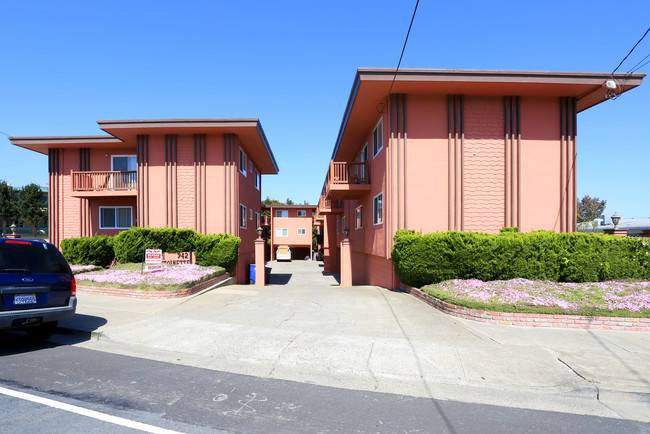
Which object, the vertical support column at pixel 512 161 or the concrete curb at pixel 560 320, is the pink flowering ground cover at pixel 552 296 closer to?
the concrete curb at pixel 560 320

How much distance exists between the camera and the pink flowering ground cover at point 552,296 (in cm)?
796

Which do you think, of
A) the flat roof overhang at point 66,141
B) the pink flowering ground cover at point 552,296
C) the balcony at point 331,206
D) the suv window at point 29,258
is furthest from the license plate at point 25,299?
the balcony at point 331,206

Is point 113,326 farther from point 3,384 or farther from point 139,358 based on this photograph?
point 3,384

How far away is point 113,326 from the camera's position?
25.4 ft

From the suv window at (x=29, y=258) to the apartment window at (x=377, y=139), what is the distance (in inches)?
422

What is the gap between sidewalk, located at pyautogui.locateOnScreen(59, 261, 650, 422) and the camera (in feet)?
16.0

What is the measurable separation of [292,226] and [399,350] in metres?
43.8

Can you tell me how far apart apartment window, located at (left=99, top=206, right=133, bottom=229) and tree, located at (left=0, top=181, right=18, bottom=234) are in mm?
27454

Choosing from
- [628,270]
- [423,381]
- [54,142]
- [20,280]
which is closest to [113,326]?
[20,280]

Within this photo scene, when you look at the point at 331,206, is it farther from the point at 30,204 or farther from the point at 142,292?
the point at 30,204

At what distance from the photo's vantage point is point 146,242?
15.6 meters

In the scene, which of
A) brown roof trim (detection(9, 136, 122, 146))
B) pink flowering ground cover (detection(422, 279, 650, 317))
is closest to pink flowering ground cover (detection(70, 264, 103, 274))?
brown roof trim (detection(9, 136, 122, 146))

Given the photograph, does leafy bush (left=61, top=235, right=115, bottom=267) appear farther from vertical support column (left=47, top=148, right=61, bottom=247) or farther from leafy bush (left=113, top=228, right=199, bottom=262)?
vertical support column (left=47, top=148, right=61, bottom=247)

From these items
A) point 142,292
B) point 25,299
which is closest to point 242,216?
point 142,292
